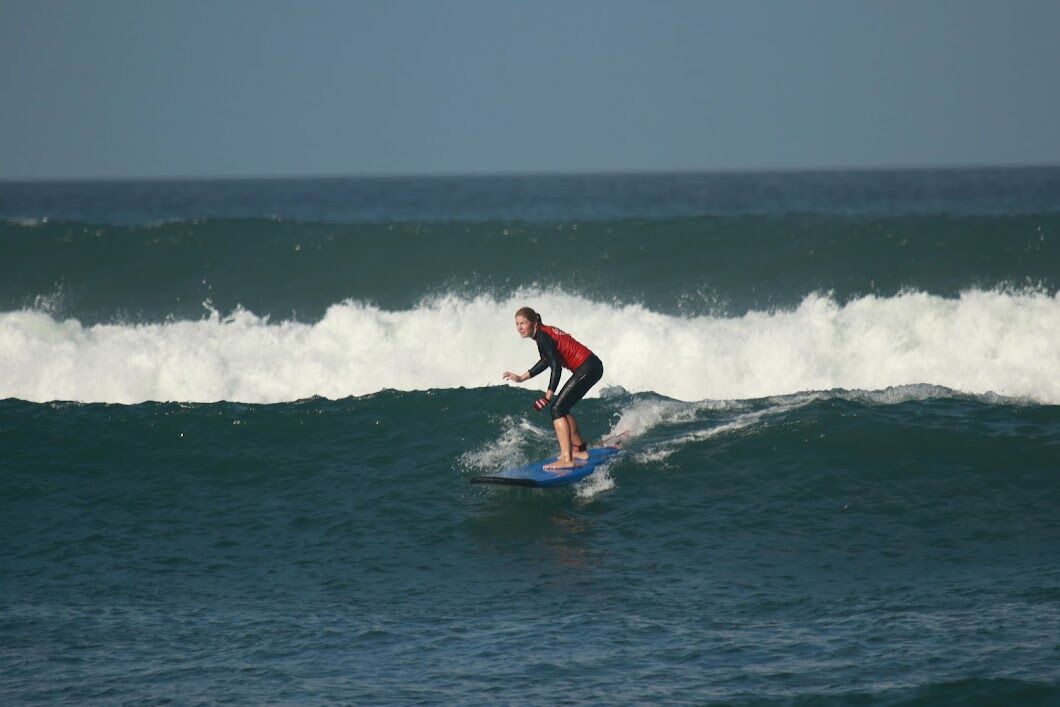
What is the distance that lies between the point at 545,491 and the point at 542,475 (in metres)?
0.43

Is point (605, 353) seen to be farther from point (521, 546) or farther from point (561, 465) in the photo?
point (521, 546)

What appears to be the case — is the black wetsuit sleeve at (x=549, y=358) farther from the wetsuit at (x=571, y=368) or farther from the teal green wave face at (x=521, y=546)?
the teal green wave face at (x=521, y=546)

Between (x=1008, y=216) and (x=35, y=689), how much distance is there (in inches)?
1019

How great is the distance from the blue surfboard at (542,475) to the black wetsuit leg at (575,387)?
23.0 inches

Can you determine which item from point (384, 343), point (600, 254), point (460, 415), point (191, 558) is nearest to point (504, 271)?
point (600, 254)

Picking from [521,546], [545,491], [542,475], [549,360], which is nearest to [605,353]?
[545,491]

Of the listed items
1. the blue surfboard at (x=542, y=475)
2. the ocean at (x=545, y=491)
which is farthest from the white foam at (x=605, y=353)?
the blue surfboard at (x=542, y=475)

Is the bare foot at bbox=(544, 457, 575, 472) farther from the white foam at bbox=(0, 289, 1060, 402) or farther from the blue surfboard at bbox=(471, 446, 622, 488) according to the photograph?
the white foam at bbox=(0, 289, 1060, 402)

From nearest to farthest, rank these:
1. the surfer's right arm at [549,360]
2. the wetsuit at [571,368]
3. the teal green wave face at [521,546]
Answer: the teal green wave face at [521,546], the surfer's right arm at [549,360], the wetsuit at [571,368]

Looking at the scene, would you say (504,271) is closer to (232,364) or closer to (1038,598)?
(232,364)

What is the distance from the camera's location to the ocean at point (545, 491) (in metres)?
8.71

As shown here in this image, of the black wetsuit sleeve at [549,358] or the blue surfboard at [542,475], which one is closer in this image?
the black wetsuit sleeve at [549,358]

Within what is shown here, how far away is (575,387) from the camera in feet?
40.7

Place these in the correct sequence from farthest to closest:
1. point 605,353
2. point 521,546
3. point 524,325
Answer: point 605,353 → point 524,325 → point 521,546
